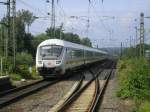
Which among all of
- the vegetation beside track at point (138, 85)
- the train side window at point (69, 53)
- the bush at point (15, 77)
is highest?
the train side window at point (69, 53)

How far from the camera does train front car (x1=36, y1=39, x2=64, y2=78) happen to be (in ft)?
97.6

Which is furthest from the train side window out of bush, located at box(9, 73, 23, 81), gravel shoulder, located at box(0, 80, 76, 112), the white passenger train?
gravel shoulder, located at box(0, 80, 76, 112)

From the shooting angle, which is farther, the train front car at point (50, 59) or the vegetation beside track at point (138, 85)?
the train front car at point (50, 59)

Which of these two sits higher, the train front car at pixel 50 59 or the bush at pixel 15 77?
the train front car at pixel 50 59

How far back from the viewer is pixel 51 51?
3030 cm

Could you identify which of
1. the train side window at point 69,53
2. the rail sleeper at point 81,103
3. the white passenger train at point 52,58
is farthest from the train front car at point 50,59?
the rail sleeper at point 81,103

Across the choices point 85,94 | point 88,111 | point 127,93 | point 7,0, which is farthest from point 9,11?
point 88,111

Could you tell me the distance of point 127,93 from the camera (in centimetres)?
1908

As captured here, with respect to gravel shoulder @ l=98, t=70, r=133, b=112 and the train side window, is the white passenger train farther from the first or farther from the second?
gravel shoulder @ l=98, t=70, r=133, b=112

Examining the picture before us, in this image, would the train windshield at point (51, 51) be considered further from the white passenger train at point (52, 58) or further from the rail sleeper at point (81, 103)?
the rail sleeper at point (81, 103)

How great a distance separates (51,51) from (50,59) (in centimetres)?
68

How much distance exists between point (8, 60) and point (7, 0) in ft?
14.7

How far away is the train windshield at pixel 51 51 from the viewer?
3006 cm

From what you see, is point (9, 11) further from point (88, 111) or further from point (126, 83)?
point (88, 111)
